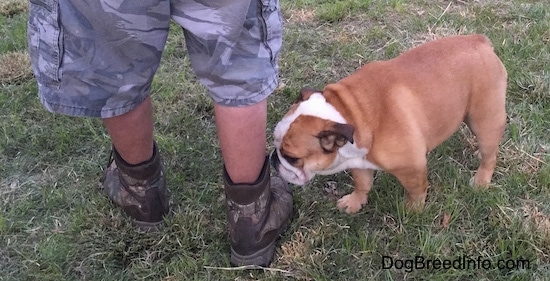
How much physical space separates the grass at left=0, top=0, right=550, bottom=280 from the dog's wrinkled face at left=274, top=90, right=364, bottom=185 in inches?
11.1

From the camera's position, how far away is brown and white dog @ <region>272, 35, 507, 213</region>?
2334 millimetres

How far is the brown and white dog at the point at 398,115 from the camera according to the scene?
233cm

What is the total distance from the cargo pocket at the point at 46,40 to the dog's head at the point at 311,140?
0.89 m

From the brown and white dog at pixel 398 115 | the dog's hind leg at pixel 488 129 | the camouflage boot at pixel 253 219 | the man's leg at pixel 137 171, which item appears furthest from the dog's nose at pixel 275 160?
the dog's hind leg at pixel 488 129

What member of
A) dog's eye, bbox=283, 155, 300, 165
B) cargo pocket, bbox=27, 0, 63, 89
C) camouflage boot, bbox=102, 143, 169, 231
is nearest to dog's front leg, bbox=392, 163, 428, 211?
dog's eye, bbox=283, 155, 300, 165

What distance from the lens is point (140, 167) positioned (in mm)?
2439

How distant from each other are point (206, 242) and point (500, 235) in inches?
48.1

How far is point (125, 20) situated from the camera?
1782 mm

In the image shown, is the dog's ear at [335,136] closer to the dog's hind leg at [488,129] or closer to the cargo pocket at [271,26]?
the cargo pocket at [271,26]

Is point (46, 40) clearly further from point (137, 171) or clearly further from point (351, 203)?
point (351, 203)

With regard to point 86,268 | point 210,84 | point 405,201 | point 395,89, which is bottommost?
point 86,268

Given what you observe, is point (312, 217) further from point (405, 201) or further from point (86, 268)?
point (86, 268)

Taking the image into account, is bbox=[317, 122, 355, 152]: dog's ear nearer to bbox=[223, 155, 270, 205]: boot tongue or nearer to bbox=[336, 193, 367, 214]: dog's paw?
bbox=[223, 155, 270, 205]: boot tongue

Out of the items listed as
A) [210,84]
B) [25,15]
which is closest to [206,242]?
[210,84]
